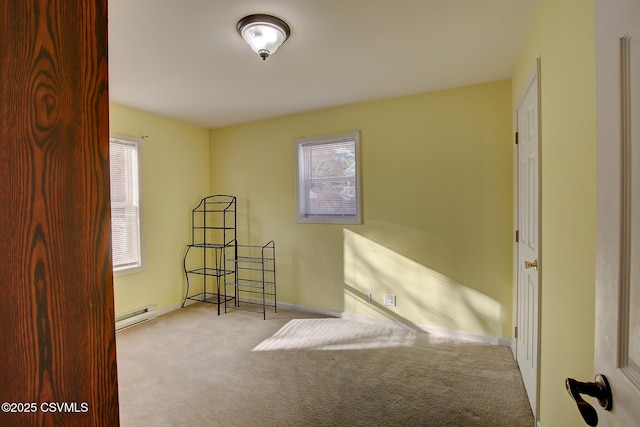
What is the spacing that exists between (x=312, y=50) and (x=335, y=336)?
2601 mm

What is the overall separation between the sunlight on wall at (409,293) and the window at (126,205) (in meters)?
2.41

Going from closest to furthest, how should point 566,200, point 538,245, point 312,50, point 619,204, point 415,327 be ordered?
point 619,204, point 566,200, point 538,245, point 312,50, point 415,327

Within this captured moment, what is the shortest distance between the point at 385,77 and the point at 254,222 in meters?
2.48

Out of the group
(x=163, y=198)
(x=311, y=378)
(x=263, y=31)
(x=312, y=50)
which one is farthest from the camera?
(x=163, y=198)

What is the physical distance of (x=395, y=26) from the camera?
6.66ft

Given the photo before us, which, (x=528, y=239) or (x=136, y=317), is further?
(x=136, y=317)

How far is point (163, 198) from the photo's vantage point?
4.03 meters

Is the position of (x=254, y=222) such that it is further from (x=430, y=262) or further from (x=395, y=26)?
(x=395, y=26)

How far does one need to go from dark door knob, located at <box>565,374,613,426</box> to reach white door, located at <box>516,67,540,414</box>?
1.35 metres

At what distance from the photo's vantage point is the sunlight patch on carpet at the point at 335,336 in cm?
305

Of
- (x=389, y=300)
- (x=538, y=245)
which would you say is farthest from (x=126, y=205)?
(x=538, y=245)

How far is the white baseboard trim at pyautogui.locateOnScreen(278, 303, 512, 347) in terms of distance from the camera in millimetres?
3043

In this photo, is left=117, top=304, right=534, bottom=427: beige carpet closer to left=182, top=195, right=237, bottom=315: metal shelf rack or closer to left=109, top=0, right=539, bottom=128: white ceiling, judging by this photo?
left=182, top=195, right=237, bottom=315: metal shelf rack

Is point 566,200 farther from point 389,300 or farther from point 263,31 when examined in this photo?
point 389,300
